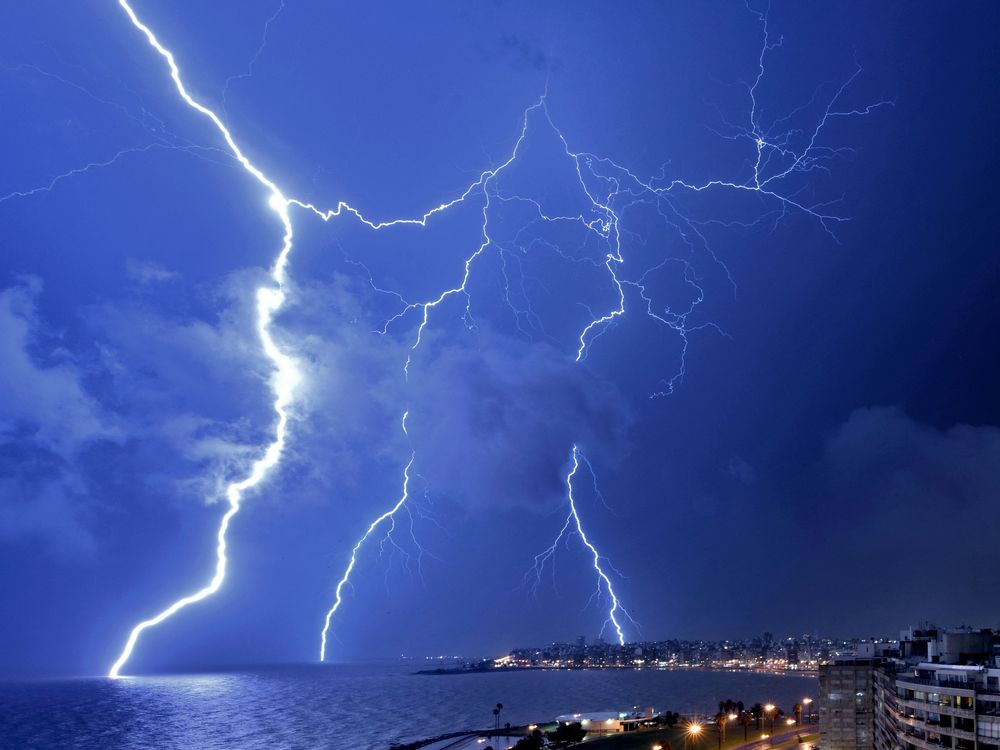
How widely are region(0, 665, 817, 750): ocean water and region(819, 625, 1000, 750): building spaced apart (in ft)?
64.0

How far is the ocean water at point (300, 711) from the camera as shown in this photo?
39.0 m

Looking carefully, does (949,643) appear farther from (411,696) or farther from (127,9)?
(411,696)

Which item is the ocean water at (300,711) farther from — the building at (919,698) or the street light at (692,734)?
the building at (919,698)

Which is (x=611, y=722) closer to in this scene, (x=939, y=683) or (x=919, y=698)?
(x=919, y=698)

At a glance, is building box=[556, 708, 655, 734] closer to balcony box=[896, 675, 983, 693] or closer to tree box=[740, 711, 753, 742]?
tree box=[740, 711, 753, 742]

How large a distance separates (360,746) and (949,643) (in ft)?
82.6

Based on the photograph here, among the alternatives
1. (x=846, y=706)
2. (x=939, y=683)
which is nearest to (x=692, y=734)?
(x=846, y=706)

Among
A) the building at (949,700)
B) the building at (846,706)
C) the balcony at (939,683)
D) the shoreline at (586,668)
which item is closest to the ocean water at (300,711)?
the building at (846,706)

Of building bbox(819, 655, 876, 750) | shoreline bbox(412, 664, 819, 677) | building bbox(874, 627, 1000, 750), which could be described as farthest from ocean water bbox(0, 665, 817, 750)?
shoreline bbox(412, 664, 819, 677)

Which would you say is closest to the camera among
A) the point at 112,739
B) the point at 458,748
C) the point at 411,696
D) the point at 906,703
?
the point at 906,703

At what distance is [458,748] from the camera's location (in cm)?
3450

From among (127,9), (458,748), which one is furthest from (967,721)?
(127,9)

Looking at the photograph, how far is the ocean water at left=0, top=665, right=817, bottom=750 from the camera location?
39.0m

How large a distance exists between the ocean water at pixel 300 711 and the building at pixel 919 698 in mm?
19508
